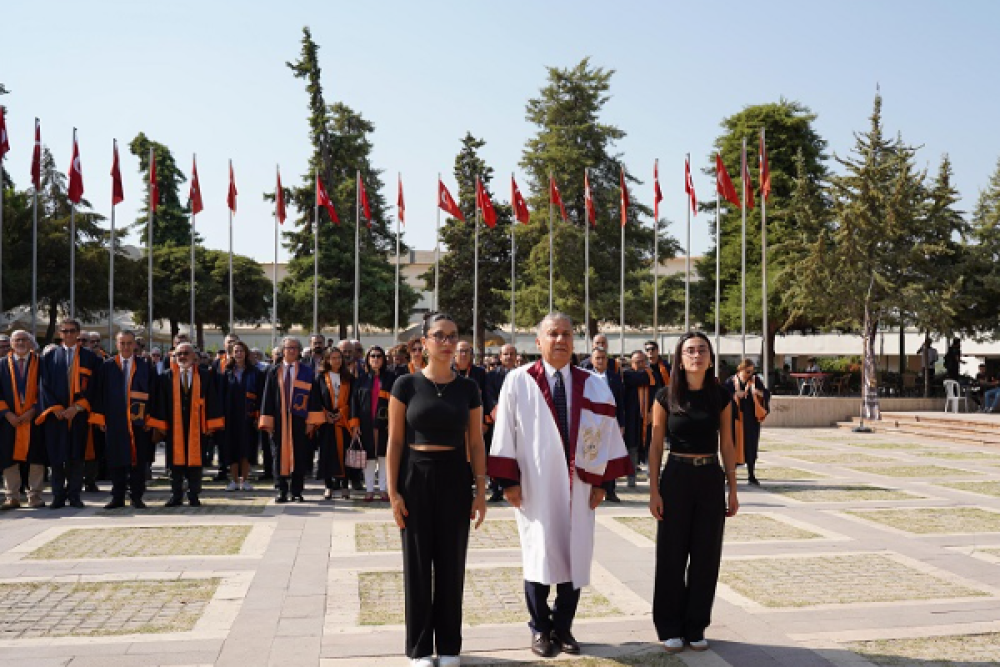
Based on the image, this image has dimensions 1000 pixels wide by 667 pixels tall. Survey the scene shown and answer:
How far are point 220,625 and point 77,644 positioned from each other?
81cm

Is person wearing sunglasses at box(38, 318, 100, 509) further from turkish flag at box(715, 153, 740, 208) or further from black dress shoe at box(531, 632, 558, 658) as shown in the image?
turkish flag at box(715, 153, 740, 208)

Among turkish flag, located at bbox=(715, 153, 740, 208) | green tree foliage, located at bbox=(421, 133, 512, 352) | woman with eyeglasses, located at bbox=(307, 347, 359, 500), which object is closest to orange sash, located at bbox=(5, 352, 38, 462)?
woman with eyeglasses, located at bbox=(307, 347, 359, 500)

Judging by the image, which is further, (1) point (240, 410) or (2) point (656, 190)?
(2) point (656, 190)

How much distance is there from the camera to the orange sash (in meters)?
10.8

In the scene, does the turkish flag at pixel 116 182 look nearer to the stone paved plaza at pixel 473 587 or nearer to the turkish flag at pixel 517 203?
the turkish flag at pixel 517 203

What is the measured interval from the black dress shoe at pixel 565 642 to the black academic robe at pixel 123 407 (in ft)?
23.9

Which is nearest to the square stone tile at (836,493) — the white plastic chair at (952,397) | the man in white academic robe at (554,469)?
the man in white academic robe at (554,469)

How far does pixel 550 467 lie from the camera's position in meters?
5.19

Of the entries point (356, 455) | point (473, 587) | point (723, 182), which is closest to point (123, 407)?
point (356, 455)

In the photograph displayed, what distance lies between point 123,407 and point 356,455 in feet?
9.33

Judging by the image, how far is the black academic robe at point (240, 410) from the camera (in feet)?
41.9

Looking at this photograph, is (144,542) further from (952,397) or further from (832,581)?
(952,397)

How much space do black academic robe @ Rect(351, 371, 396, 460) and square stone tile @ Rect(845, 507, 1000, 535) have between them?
5.50 m

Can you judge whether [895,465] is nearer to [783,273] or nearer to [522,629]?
[522,629]
